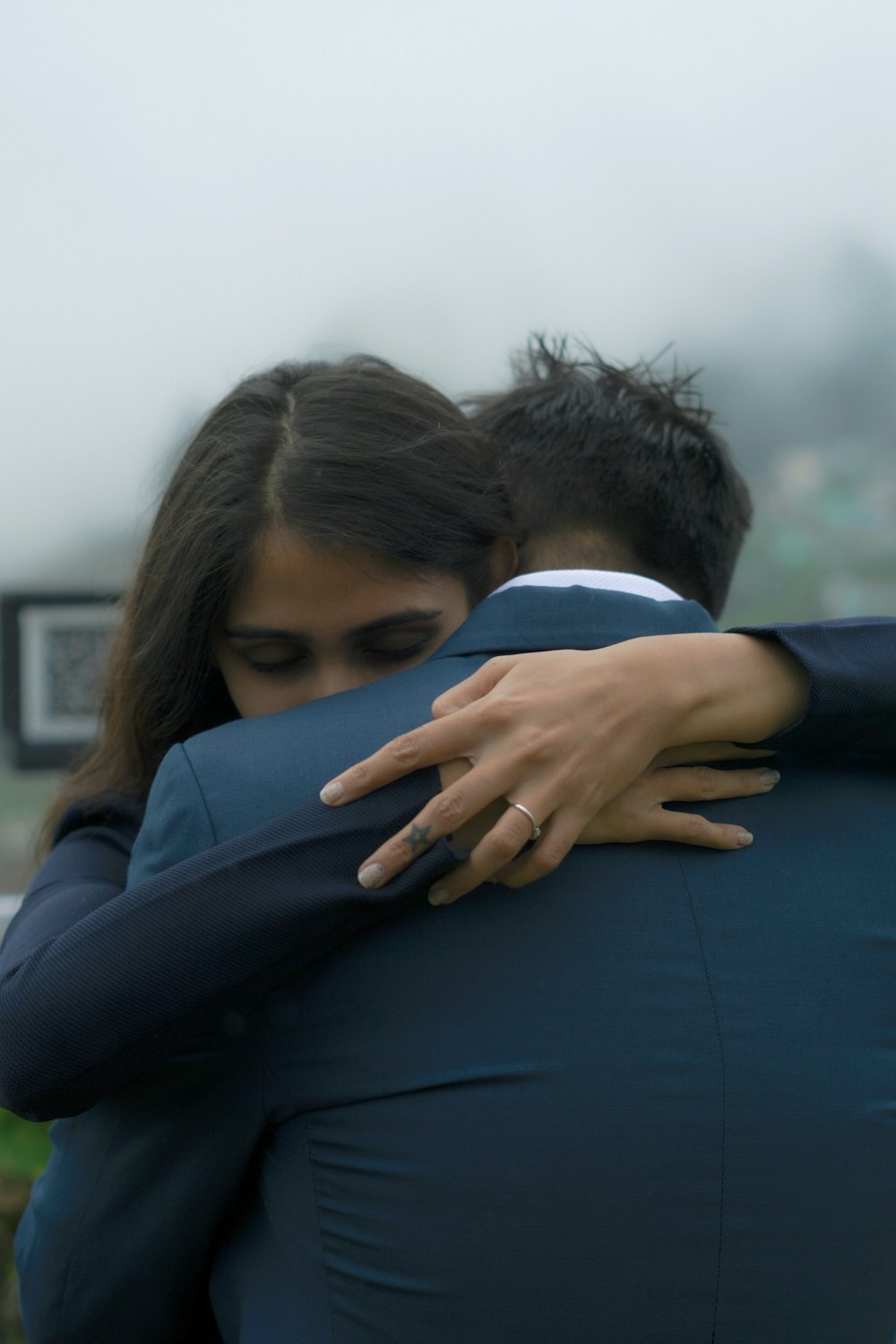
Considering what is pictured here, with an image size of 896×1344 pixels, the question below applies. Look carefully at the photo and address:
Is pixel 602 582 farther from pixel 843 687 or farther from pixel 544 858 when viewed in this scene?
pixel 544 858

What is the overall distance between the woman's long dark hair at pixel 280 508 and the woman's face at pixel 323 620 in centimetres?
2

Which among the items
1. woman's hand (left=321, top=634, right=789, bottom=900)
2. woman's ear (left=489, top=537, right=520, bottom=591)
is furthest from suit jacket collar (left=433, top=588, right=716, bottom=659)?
woman's ear (left=489, top=537, right=520, bottom=591)

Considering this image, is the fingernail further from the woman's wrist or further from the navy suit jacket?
the woman's wrist

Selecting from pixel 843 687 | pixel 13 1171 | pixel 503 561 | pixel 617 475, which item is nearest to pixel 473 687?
pixel 843 687

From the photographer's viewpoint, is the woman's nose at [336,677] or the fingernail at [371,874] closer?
the fingernail at [371,874]

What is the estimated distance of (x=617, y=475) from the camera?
5.49 ft

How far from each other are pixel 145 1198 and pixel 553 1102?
1.23 ft

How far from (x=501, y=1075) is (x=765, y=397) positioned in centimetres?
141

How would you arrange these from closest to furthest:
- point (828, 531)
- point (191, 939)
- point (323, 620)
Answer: point (191, 939) < point (323, 620) < point (828, 531)

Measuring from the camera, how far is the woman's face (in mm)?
1316

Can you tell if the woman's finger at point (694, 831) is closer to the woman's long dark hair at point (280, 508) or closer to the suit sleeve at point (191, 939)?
the suit sleeve at point (191, 939)

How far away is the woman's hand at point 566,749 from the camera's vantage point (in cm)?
93

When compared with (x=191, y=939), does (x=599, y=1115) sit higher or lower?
lower

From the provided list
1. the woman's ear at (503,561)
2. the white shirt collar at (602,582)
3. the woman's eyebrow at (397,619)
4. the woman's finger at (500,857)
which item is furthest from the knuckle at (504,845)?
the woman's ear at (503,561)
